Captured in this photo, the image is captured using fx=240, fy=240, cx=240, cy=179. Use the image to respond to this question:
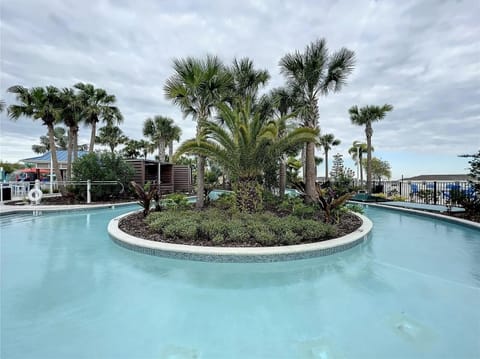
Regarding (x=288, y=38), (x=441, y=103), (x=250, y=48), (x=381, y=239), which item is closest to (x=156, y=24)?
(x=250, y=48)

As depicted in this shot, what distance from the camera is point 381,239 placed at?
648 cm

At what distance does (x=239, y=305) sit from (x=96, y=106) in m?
16.9

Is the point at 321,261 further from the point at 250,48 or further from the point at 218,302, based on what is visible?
the point at 250,48

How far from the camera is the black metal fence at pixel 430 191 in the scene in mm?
9172

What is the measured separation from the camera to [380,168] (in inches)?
1511

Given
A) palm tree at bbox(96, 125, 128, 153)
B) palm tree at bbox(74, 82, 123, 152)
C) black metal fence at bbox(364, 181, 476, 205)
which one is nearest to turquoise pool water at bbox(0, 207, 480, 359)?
black metal fence at bbox(364, 181, 476, 205)

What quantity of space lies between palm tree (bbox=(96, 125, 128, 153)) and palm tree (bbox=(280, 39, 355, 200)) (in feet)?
81.9

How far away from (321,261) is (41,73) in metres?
15.6

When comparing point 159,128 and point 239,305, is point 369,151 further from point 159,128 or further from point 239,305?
point 159,128

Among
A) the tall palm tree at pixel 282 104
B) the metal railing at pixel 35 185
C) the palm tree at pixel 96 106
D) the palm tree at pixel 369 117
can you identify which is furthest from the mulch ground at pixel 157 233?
the palm tree at pixel 96 106

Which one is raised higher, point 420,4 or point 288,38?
point 288,38

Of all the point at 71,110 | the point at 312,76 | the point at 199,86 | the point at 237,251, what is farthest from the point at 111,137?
the point at 237,251

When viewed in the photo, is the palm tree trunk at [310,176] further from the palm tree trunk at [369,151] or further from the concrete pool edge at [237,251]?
the palm tree trunk at [369,151]

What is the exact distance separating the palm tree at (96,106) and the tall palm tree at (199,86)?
30.2ft
